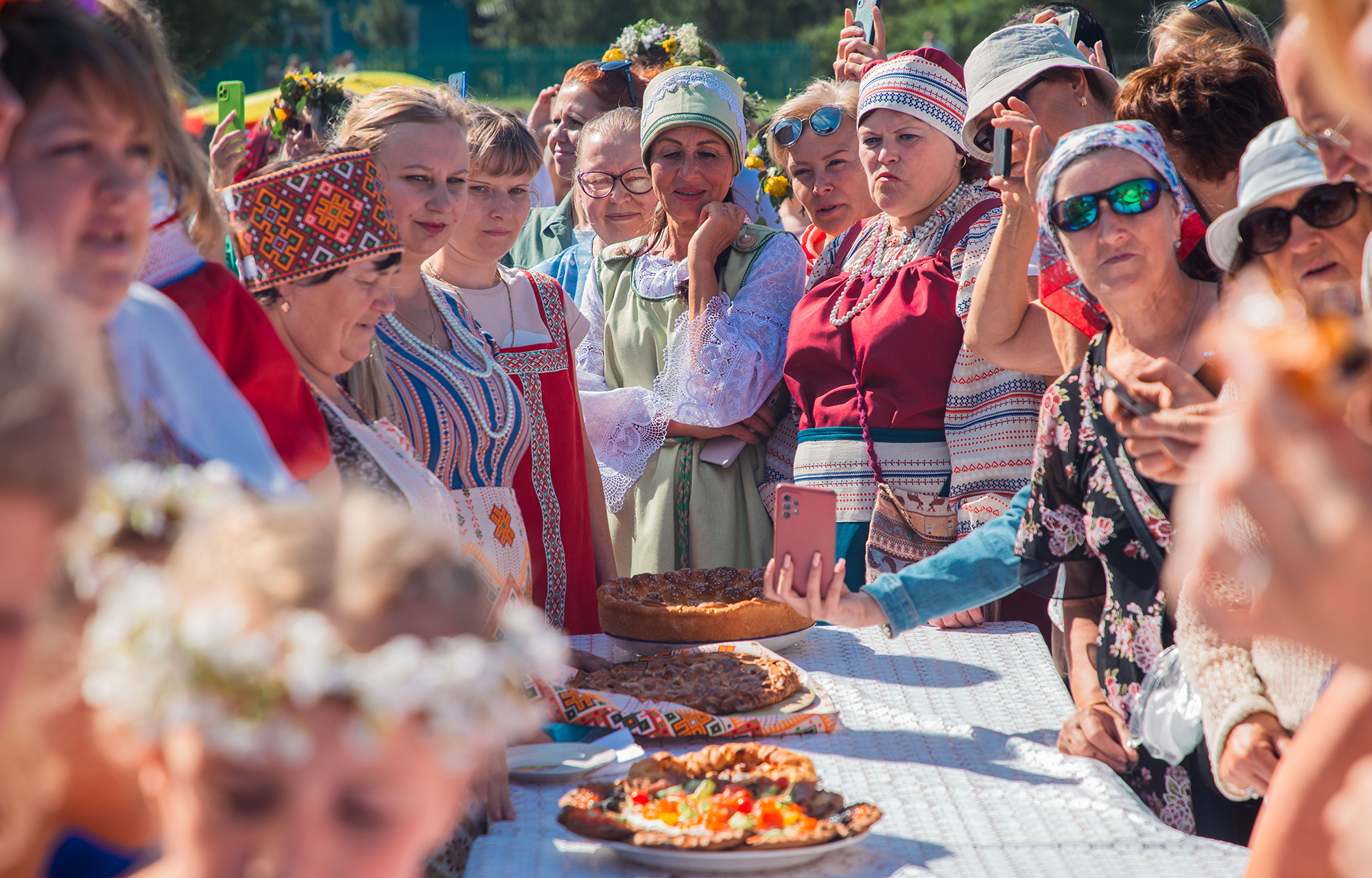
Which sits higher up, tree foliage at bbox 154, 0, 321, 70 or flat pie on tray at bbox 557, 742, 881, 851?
tree foliage at bbox 154, 0, 321, 70

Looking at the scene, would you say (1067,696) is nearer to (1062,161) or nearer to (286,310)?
(1062,161)

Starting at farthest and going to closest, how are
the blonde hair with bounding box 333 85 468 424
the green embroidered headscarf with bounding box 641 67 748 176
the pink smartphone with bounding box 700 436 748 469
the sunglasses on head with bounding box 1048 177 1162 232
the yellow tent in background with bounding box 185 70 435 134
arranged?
the yellow tent in background with bounding box 185 70 435 134 < the green embroidered headscarf with bounding box 641 67 748 176 < the pink smartphone with bounding box 700 436 748 469 < the blonde hair with bounding box 333 85 468 424 < the sunglasses on head with bounding box 1048 177 1162 232

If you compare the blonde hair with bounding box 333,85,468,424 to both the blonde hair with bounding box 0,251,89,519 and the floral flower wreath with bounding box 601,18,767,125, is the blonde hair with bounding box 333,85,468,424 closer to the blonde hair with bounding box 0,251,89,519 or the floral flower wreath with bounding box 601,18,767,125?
the blonde hair with bounding box 0,251,89,519

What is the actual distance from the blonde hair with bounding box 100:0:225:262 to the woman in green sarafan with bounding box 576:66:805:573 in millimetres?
1967

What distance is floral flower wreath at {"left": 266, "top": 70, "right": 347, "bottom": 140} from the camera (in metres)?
2.94

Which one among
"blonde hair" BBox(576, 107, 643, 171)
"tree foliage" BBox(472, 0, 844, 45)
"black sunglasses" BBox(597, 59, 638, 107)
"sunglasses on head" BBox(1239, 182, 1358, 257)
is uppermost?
"tree foliage" BBox(472, 0, 844, 45)

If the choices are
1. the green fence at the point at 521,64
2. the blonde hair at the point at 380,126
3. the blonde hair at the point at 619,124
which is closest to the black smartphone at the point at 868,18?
the blonde hair at the point at 619,124

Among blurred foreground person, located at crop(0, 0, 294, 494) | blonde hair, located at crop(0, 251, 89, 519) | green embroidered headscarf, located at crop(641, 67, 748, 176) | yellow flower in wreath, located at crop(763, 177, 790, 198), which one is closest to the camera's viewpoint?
blonde hair, located at crop(0, 251, 89, 519)

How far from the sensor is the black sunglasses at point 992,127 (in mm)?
3262

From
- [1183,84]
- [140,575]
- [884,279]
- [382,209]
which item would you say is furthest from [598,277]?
[140,575]

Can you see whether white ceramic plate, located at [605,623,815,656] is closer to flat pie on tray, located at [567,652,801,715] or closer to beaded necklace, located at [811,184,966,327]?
flat pie on tray, located at [567,652,801,715]

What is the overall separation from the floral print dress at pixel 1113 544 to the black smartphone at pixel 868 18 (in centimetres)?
241

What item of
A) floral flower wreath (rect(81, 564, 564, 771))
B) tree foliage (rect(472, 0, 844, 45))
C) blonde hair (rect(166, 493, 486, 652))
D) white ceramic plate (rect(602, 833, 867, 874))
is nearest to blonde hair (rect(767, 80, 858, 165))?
white ceramic plate (rect(602, 833, 867, 874))

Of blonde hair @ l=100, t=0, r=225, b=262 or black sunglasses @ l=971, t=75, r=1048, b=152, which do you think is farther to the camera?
black sunglasses @ l=971, t=75, r=1048, b=152
